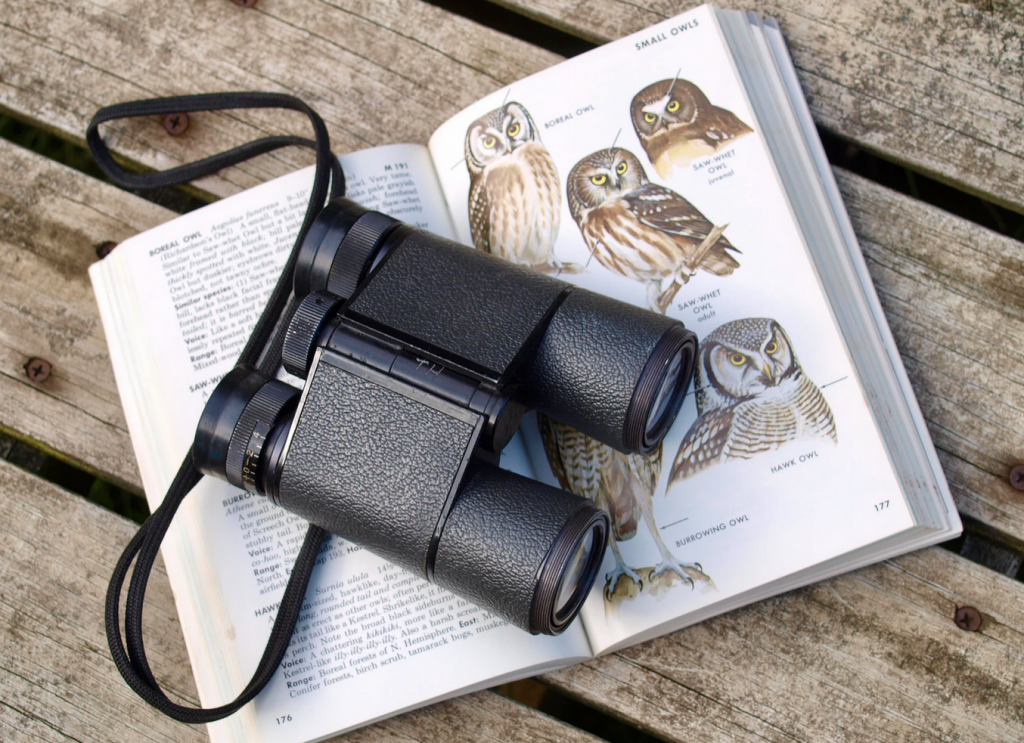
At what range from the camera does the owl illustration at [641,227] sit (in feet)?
2.07

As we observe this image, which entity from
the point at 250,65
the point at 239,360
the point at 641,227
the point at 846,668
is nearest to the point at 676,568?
the point at 846,668

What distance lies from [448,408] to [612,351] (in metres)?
0.12

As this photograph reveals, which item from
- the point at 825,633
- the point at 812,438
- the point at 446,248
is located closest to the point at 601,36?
the point at 446,248

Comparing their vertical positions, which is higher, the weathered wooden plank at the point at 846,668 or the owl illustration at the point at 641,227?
the owl illustration at the point at 641,227

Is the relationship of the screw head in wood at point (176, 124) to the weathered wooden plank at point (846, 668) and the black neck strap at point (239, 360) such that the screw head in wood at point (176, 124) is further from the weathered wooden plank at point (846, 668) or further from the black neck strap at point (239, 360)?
the weathered wooden plank at point (846, 668)

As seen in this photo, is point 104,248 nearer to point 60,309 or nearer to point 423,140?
point 60,309

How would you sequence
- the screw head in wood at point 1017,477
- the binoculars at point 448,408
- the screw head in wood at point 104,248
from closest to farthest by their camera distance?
the binoculars at point 448,408 → the screw head in wood at point 1017,477 → the screw head in wood at point 104,248

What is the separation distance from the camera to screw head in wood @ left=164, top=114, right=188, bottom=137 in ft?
2.43

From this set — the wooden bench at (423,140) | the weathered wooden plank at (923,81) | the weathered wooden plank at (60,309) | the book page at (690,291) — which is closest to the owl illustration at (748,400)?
the book page at (690,291)

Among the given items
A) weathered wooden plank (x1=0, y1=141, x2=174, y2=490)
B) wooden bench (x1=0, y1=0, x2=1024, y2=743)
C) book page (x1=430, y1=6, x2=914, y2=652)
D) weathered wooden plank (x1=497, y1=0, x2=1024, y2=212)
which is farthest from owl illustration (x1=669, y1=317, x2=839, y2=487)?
weathered wooden plank (x1=0, y1=141, x2=174, y2=490)

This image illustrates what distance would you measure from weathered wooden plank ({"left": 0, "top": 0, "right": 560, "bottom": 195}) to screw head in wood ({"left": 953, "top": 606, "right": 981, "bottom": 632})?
1.88 ft

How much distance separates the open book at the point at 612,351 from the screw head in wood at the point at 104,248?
0.04 meters

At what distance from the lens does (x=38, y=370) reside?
70cm

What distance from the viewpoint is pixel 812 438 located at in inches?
23.3
